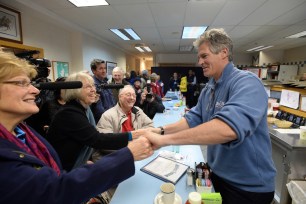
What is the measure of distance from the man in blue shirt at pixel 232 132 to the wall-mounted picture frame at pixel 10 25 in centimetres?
329

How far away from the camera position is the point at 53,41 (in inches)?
168

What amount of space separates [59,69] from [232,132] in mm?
4605

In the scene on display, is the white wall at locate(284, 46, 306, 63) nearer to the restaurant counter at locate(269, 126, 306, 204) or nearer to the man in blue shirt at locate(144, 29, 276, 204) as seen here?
the restaurant counter at locate(269, 126, 306, 204)

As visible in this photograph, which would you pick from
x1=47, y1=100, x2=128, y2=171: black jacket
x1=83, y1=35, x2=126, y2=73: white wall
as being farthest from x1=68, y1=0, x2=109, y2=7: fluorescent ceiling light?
x1=47, y1=100, x2=128, y2=171: black jacket

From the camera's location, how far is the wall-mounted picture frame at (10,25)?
286cm

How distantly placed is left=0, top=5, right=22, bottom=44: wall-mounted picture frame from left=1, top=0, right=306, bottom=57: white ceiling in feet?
0.61

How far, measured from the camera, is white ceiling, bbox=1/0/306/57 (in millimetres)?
3227

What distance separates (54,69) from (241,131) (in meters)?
4.47

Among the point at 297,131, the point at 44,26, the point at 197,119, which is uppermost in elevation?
the point at 44,26

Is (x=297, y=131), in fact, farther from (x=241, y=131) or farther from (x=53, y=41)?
(x=53, y=41)

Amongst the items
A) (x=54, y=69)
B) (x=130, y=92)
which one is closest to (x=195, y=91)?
(x=54, y=69)

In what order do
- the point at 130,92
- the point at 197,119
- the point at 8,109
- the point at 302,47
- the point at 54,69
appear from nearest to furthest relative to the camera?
the point at 8,109 < the point at 197,119 < the point at 130,92 < the point at 54,69 < the point at 302,47

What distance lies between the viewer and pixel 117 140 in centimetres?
146

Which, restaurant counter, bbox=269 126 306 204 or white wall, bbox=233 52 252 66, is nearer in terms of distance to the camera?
restaurant counter, bbox=269 126 306 204
